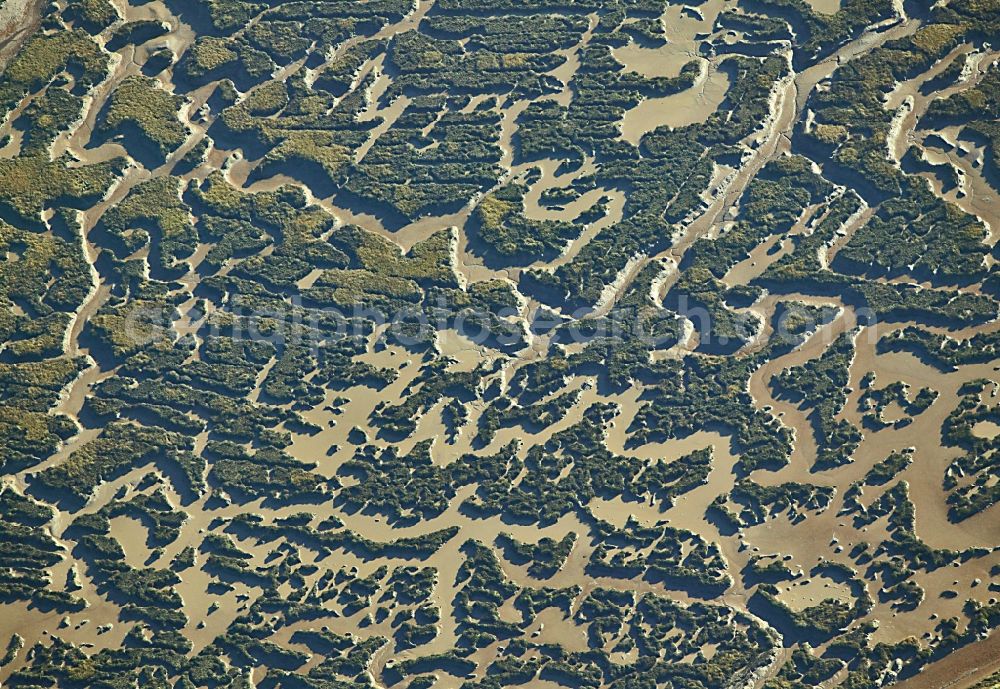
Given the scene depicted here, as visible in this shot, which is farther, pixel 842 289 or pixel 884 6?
pixel 884 6

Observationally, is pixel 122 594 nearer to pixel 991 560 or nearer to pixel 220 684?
pixel 220 684

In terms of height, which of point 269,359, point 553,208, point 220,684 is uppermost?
point 553,208

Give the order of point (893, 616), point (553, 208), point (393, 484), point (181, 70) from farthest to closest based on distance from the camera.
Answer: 1. point (181, 70)
2. point (553, 208)
3. point (393, 484)
4. point (893, 616)

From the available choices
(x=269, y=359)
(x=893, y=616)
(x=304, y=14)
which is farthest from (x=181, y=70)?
(x=893, y=616)

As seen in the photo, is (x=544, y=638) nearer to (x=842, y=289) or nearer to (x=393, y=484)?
(x=393, y=484)

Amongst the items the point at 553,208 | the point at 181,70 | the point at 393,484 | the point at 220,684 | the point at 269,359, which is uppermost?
the point at 181,70

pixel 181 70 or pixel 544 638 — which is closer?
pixel 544 638

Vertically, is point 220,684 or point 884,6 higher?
point 884,6

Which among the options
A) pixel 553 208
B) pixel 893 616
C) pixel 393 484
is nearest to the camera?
pixel 893 616

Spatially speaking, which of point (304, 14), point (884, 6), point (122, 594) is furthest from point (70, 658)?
point (884, 6)
